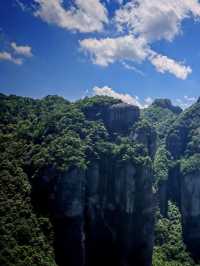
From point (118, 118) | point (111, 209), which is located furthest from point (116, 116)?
point (111, 209)

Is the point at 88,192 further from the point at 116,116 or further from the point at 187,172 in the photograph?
the point at 187,172

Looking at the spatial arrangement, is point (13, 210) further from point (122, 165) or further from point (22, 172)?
point (122, 165)

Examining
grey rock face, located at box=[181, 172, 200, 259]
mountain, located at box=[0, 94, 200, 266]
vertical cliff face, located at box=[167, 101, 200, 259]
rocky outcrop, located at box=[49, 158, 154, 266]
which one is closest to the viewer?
mountain, located at box=[0, 94, 200, 266]

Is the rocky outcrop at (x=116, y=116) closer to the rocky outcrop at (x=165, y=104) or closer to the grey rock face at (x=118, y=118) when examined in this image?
the grey rock face at (x=118, y=118)

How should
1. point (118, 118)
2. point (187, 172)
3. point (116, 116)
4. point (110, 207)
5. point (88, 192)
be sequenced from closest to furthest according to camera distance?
point (88, 192), point (110, 207), point (116, 116), point (118, 118), point (187, 172)

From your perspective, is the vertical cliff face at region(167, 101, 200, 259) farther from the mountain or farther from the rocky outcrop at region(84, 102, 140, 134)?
the rocky outcrop at region(84, 102, 140, 134)

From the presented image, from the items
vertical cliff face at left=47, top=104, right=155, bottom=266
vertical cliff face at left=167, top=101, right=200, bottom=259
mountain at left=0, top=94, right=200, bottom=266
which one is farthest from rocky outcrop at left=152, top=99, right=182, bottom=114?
vertical cliff face at left=47, top=104, right=155, bottom=266

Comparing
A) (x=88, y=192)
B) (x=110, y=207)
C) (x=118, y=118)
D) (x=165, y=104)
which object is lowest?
(x=110, y=207)
